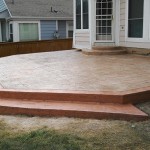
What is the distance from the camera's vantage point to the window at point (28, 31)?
17.5m

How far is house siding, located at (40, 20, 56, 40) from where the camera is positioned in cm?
1806

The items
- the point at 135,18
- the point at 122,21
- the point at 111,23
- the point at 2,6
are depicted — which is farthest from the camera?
the point at 2,6

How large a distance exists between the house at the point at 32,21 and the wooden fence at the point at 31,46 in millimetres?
3386

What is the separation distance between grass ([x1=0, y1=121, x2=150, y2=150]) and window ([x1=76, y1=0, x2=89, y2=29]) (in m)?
6.89

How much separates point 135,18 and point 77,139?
6.27 m

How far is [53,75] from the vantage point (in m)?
5.91

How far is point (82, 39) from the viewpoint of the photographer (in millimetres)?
10266

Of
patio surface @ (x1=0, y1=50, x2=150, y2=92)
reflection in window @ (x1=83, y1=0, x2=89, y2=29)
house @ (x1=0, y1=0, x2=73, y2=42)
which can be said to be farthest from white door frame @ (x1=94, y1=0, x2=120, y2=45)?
house @ (x1=0, y1=0, x2=73, y2=42)

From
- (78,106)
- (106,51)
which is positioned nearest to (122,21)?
(106,51)

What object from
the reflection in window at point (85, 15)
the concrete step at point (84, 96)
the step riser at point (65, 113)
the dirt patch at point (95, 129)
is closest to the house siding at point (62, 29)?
the reflection in window at point (85, 15)

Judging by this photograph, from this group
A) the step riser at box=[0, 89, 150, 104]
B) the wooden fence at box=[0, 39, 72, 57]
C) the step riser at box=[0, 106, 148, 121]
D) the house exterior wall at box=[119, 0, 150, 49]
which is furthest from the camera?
the wooden fence at box=[0, 39, 72, 57]

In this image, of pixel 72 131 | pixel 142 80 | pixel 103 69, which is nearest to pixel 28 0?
pixel 103 69

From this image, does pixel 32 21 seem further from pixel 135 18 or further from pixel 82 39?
pixel 135 18

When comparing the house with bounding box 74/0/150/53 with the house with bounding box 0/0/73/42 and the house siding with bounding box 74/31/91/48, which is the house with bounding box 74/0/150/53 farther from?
the house with bounding box 0/0/73/42
